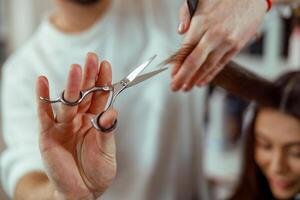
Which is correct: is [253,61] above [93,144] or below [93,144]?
below

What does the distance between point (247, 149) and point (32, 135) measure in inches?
19.3

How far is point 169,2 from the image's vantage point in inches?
25.0

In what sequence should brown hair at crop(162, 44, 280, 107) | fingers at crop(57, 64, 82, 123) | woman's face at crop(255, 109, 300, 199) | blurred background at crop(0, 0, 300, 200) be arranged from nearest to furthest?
fingers at crop(57, 64, 82, 123) → brown hair at crop(162, 44, 280, 107) → woman's face at crop(255, 109, 300, 199) → blurred background at crop(0, 0, 300, 200)

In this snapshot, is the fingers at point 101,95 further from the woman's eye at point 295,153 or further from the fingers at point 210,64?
the woman's eye at point 295,153

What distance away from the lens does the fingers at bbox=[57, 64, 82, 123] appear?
Answer: 370 millimetres

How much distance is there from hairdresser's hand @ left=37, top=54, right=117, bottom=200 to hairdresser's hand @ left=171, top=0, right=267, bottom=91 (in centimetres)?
11

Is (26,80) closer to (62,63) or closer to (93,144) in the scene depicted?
(62,63)

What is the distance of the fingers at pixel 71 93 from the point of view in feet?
1.21

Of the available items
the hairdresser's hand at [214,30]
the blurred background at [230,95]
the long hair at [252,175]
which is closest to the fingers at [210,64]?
the hairdresser's hand at [214,30]

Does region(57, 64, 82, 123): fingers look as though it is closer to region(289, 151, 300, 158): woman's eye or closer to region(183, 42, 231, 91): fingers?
region(183, 42, 231, 91): fingers

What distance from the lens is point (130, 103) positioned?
516 mm

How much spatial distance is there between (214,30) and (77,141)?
0.18 m

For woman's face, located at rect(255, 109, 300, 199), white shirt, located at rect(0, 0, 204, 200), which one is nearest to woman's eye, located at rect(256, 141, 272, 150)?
woman's face, located at rect(255, 109, 300, 199)

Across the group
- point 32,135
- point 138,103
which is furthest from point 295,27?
point 32,135
